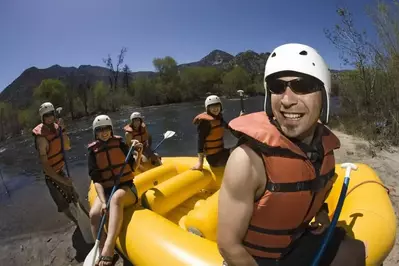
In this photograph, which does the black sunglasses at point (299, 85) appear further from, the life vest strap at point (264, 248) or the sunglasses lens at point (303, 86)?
the life vest strap at point (264, 248)

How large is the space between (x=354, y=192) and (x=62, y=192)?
4.11 metres

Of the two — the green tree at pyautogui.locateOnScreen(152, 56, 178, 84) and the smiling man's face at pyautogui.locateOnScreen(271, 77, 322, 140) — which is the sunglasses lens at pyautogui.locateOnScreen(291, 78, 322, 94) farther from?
the green tree at pyautogui.locateOnScreen(152, 56, 178, 84)

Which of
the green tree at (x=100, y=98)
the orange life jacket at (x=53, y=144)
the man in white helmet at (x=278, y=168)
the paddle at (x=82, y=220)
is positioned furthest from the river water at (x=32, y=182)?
the green tree at (x=100, y=98)

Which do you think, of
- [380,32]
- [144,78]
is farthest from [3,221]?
[144,78]

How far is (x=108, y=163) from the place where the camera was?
11.1ft

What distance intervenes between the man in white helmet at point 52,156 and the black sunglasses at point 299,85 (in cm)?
391

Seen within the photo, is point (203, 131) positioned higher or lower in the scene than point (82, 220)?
higher

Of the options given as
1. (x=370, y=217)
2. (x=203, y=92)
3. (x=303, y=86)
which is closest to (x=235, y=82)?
(x=203, y=92)

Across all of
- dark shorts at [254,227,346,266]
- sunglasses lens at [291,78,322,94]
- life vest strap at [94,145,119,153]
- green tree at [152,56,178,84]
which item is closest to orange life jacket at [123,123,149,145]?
life vest strap at [94,145,119,153]

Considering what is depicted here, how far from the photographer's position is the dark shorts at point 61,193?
4344 mm

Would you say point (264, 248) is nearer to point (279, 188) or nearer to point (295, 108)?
point (279, 188)

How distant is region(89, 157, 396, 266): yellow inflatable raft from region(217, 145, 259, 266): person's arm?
3.52 feet

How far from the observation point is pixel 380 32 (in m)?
7.50

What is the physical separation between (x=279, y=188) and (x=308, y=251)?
20.1 inches
